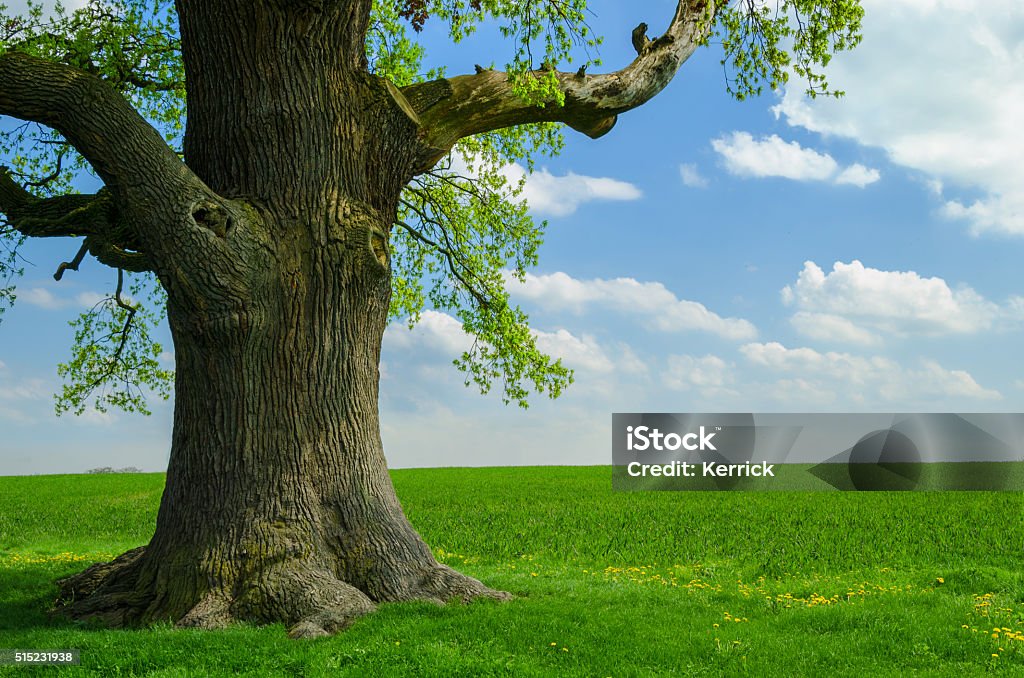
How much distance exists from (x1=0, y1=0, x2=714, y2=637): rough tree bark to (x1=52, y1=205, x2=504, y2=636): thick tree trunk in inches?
0.9

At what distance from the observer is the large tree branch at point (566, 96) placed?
11.9 meters

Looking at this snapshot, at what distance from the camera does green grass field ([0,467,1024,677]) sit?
8.09 m

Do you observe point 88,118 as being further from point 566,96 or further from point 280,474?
point 566,96

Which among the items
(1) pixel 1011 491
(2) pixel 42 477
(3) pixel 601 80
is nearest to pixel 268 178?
(3) pixel 601 80

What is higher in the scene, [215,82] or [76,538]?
[215,82]

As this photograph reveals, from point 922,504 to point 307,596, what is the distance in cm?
1957

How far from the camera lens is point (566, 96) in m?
12.7

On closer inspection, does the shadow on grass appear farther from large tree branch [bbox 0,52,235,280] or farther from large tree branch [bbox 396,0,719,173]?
large tree branch [bbox 396,0,719,173]

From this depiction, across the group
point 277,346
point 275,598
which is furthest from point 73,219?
point 275,598

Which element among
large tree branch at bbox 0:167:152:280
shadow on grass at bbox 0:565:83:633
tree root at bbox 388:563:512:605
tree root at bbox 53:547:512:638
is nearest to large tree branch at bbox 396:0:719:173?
large tree branch at bbox 0:167:152:280

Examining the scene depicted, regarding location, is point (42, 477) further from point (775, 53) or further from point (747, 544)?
point (775, 53)

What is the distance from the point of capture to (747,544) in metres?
17.5

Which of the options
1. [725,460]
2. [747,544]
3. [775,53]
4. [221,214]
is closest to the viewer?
[221,214]

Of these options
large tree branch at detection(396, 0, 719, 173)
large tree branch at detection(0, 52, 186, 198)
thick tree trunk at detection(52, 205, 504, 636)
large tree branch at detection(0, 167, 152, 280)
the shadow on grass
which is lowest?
the shadow on grass
